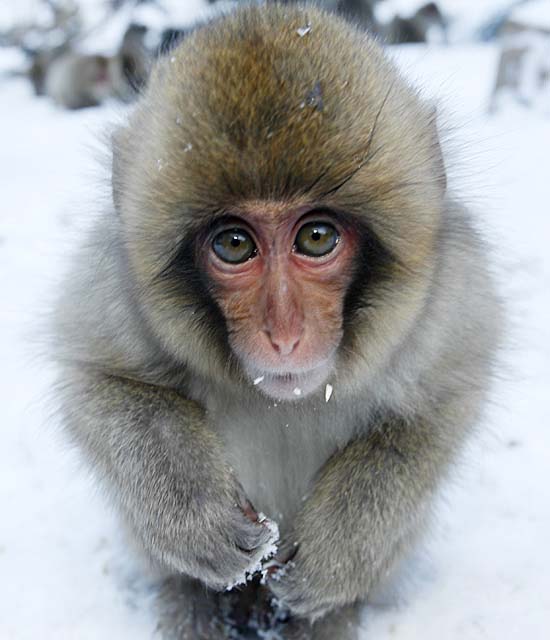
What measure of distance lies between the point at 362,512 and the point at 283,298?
65 cm

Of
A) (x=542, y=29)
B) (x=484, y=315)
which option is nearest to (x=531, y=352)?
(x=484, y=315)

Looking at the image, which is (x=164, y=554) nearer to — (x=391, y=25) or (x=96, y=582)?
(x=96, y=582)

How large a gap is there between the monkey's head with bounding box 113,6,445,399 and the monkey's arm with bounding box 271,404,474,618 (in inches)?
10.2

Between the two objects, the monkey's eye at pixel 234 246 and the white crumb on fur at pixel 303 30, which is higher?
the white crumb on fur at pixel 303 30

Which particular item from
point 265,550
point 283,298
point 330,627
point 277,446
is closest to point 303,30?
point 283,298

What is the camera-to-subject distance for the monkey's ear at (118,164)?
1926 mm

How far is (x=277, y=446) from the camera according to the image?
219 centimetres

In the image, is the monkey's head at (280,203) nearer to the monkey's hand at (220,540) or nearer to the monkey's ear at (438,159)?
the monkey's ear at (438,159)

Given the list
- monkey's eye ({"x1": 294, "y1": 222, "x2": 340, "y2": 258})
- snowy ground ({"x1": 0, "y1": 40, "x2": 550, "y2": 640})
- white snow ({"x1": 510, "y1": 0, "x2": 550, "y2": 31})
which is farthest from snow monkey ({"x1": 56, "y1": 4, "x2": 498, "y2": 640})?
white snow ({"x1": 510, "y1": 0, "x2": 550, "y2": 31})

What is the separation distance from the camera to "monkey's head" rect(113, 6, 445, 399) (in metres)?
1.62

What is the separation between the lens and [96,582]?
7.66 feet

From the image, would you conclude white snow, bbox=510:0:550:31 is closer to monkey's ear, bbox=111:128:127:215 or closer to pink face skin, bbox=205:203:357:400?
A: monkey's ear, bbox=111:128:127:215

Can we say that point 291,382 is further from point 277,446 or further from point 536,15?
point 536,15

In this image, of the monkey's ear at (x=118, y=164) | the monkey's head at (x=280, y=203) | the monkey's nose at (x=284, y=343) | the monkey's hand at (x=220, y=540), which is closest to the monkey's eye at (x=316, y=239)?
the monkey's head at (x=280, y=203)
